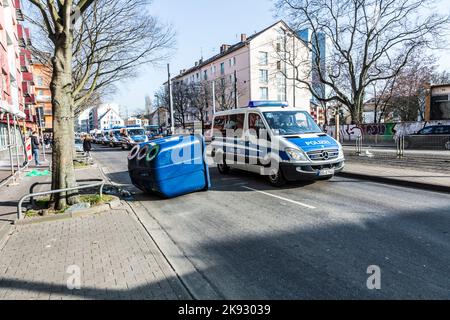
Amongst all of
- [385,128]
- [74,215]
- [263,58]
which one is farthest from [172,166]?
[263,58]

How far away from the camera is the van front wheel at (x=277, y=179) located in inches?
333

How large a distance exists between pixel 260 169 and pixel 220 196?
5.94 ft

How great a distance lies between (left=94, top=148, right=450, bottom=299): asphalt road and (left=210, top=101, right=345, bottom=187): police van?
0.60 meters

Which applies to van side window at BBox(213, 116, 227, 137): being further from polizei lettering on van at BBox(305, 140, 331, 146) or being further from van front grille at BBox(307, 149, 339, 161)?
van front grille at BBox(307, 149, 339, 161)

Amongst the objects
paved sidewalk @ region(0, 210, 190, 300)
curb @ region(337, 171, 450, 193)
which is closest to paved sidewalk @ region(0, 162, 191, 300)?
paved sidewalk @ region(0, 210, 190, 300)

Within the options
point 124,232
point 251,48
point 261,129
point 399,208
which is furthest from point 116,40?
point 251,48

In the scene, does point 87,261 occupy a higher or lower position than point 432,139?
lower

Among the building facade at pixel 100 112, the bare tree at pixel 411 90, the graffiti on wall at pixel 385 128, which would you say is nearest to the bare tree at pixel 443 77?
the bare tree at pixel 411 90

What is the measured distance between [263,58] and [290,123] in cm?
4797

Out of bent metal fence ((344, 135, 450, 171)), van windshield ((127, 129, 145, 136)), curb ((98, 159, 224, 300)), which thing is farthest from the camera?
van windshield ((127, 129, 145, 136))

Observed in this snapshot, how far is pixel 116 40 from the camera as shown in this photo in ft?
49.8

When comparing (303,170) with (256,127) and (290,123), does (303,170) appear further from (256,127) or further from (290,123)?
(256,127)

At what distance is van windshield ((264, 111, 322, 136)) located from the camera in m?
8.86

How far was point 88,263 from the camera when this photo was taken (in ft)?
13.5
